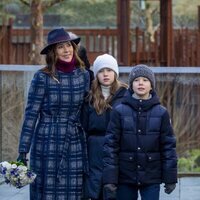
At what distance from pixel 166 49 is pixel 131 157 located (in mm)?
11857

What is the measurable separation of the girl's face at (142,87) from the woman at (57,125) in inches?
23.9

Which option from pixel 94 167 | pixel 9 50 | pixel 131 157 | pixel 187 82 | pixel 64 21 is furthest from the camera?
pixel 64 21

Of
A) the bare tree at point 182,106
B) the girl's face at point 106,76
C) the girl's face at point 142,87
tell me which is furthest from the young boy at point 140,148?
the bare tree at point 182,106

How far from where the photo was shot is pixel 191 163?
11172mm

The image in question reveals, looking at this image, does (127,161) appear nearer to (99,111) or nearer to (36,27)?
(99,111)

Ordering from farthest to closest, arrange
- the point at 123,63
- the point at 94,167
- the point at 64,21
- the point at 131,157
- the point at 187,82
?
the point at 64,21
the point at 123,63
the point at 187,82
the point at 94,167
the point at 131,157

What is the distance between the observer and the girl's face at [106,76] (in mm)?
6516

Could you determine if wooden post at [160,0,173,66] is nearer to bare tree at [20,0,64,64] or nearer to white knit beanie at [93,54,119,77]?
bare tree at [20,0,64,64]

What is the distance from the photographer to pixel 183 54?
1744 cm

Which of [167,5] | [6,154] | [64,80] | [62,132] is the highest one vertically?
[167,5]

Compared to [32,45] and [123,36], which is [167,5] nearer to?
[123,36]

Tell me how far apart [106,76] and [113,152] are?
0.76m

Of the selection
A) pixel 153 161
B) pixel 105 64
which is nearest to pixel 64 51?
pixel 105 64

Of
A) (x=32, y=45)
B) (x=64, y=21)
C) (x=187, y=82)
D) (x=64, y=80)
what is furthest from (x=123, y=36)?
(x=64, y=21)
